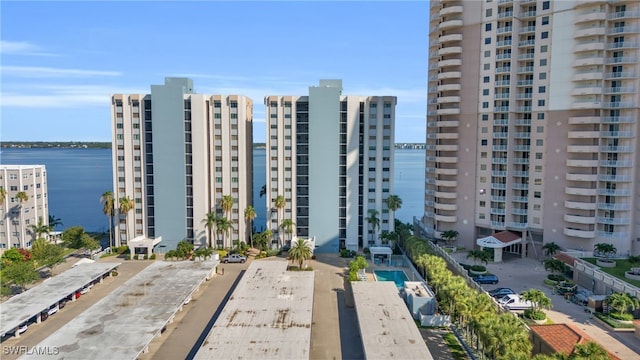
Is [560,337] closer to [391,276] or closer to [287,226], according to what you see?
[391,276]

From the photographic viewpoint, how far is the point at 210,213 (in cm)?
8069

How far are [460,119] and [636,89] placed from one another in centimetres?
2595

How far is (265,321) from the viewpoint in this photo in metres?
44.1

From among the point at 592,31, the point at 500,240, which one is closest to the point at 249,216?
the point at 500,240

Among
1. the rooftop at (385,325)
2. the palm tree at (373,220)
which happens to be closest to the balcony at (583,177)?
the palm tree at (373,220)

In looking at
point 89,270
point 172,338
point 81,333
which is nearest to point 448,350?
point 172,338

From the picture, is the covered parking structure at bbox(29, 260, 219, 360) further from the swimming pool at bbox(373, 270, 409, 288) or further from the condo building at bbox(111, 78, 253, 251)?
the swimming pool at bbox(373, 270, 409, 288)

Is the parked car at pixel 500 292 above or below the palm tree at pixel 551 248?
below

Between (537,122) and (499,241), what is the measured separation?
67.2ft

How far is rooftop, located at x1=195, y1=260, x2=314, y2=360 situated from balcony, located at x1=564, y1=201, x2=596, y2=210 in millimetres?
42530

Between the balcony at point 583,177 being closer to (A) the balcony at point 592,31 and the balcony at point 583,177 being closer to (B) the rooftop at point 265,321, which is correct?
(A) the balcony at point 592,31

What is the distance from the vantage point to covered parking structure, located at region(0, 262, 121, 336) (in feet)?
148

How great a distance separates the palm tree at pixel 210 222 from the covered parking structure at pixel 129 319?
53.6ft

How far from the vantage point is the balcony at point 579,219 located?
70.7m
